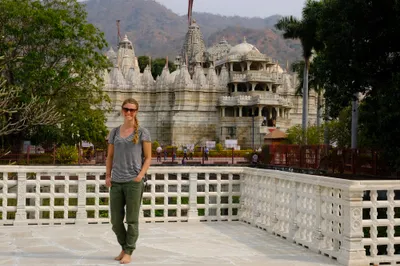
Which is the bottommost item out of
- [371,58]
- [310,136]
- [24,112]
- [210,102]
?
[310,136]

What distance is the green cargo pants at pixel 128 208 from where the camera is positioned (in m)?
6.17

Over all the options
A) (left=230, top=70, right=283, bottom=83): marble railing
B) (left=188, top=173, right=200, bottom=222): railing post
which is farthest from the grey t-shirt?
(left=230, top=70, right=283, bottom=83): marble railing

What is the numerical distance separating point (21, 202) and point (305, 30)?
92.8 feet

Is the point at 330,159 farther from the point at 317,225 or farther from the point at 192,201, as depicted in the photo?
the point at 317,225

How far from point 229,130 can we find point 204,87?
18.7 ft

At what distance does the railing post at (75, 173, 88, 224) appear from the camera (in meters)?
9.20

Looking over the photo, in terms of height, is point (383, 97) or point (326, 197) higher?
point (383, 97)

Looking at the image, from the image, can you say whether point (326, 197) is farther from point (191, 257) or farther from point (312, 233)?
point (191, 257)

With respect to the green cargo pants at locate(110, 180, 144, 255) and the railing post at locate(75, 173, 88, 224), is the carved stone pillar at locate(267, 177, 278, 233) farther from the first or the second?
the railing post at locate(75, 173, 88, 224)

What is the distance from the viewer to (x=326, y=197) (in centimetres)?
694

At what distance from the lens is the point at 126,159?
20.4 feet

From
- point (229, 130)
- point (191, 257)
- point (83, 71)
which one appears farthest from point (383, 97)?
point (229, 130)

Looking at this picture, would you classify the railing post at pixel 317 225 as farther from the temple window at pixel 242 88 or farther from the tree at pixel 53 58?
the temple window at pixel 242 88

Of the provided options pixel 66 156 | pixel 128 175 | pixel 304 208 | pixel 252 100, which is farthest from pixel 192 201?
pixel 252 100
